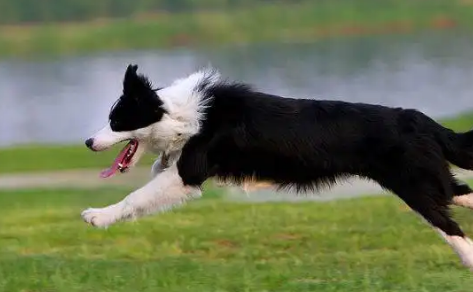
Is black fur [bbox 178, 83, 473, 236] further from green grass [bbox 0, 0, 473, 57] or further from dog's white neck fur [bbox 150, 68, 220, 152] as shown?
green grass [bbox 0, 0, 473, 57]

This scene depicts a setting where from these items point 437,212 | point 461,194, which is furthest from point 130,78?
point 461,194

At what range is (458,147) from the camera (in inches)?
271

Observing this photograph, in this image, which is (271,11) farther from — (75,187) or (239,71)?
(75,187)

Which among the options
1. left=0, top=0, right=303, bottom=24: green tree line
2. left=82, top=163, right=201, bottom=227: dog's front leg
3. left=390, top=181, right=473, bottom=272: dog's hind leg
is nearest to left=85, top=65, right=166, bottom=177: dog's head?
left=82, top=163, right=201, bottom=227: dog's front leg

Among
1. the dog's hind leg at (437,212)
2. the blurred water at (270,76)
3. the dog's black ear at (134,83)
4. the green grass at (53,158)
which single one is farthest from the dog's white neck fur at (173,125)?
the blurred water at (270,76)

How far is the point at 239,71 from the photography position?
3612 cm

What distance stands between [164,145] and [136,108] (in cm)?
36

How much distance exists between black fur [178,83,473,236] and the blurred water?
1113cm

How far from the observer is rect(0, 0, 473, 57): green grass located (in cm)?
5409

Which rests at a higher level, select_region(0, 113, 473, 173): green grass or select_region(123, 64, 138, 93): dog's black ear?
select_region(0, 113, 473, 173): green grass

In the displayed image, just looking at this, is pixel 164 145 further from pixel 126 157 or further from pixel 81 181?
pixel 81 181

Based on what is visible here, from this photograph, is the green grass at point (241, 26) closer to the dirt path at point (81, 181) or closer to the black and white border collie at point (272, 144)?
the dirt path at point (81, 181)

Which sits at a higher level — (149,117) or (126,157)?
(149,117)

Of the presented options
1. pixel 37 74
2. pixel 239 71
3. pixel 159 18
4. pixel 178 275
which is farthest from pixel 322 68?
pixel 178 275
